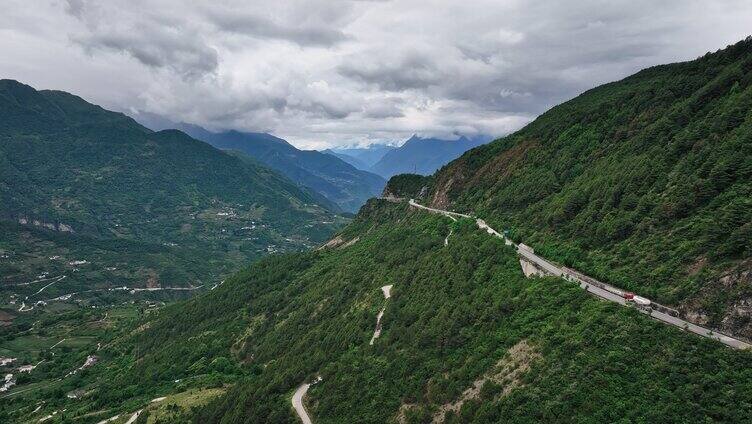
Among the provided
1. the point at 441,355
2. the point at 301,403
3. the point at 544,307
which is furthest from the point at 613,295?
the point at 301,403

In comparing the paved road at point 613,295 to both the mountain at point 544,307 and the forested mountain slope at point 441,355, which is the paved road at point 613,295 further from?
the forested mountain slope at point 441,355

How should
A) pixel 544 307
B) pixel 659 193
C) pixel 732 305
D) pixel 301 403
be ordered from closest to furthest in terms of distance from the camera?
pixel 732 305 → pixel 544 307 → pixel 659 193 → pixel 301 403

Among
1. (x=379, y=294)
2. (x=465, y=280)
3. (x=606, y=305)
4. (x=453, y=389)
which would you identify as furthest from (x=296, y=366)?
(x=606, y=305)

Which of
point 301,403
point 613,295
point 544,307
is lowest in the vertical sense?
point 301,403

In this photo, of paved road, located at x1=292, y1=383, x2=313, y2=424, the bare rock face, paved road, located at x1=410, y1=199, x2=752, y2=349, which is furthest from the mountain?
paved road, located at x1=292, y1=383, x2=313, y2=424

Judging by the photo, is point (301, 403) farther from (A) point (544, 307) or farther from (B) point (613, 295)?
(B) point (613, 295)

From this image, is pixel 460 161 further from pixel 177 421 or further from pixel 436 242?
pixel 177 421

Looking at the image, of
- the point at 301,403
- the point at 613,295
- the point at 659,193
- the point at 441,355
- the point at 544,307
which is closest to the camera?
the point at 613,295
